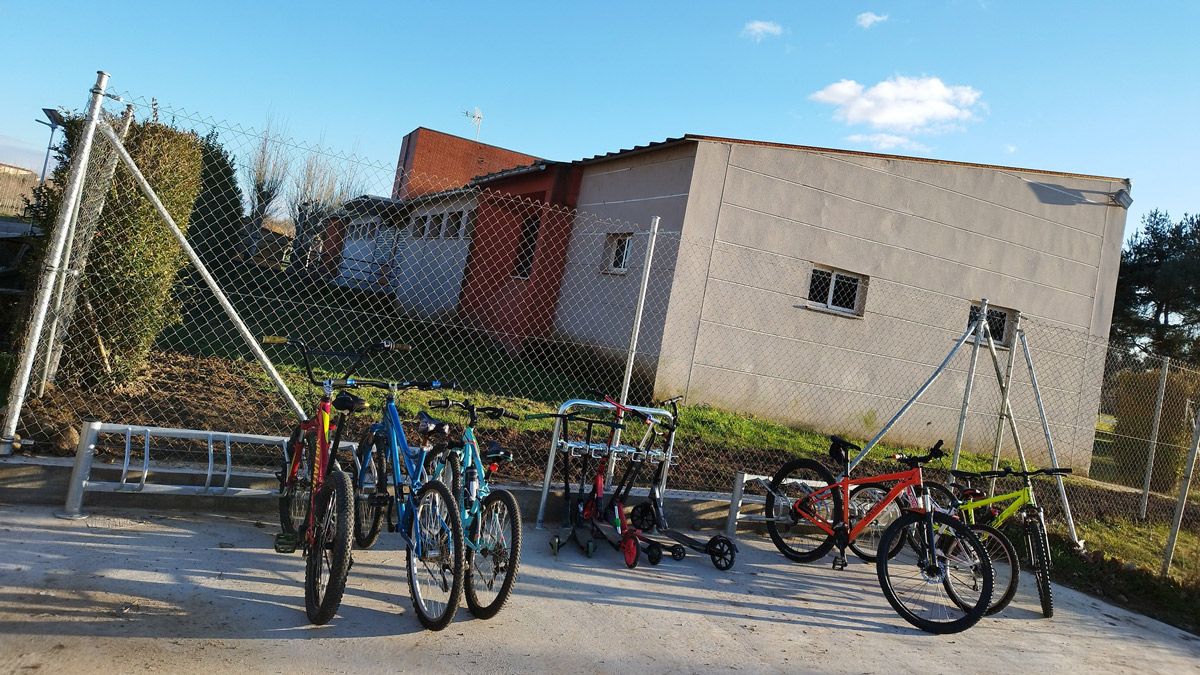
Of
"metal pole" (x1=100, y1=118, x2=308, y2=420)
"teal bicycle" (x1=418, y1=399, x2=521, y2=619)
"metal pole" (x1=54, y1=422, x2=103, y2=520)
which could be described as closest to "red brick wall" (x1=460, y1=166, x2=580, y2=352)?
A: "metal pole" (x1=100, y1=118, x2=308, y2=420)

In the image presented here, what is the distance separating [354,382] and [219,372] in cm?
429

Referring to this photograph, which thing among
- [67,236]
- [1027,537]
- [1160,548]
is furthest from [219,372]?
[1160,548]

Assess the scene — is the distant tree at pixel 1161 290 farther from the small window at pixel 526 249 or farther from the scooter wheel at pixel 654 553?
the scooter wheel at pixel 654 553

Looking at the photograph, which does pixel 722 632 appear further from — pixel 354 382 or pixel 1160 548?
pixel 1160 548

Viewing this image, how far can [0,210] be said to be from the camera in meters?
30.8

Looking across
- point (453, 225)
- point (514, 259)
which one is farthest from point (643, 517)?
point (453, 225)

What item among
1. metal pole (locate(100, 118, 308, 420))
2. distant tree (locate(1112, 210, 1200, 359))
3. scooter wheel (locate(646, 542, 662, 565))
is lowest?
scooter wheel (locate(646, 542, 662, 565))

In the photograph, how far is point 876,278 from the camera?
11523 mm

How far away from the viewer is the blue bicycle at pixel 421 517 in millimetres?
3471

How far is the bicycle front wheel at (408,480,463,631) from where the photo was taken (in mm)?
3434

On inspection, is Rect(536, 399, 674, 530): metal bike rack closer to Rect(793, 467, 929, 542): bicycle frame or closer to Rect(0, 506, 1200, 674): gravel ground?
Rect(0, 506, 1200, 674): gravel ground

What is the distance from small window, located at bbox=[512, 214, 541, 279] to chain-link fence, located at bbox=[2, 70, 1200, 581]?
6cm

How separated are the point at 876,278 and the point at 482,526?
30.0 feet

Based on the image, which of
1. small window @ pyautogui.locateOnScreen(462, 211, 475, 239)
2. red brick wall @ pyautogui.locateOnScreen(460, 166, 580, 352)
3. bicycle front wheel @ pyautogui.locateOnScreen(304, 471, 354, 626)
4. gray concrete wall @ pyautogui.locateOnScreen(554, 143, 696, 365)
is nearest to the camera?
bicycle front wheel @ pyautogui.locateOnScreen(304, 471, 354, 626)
